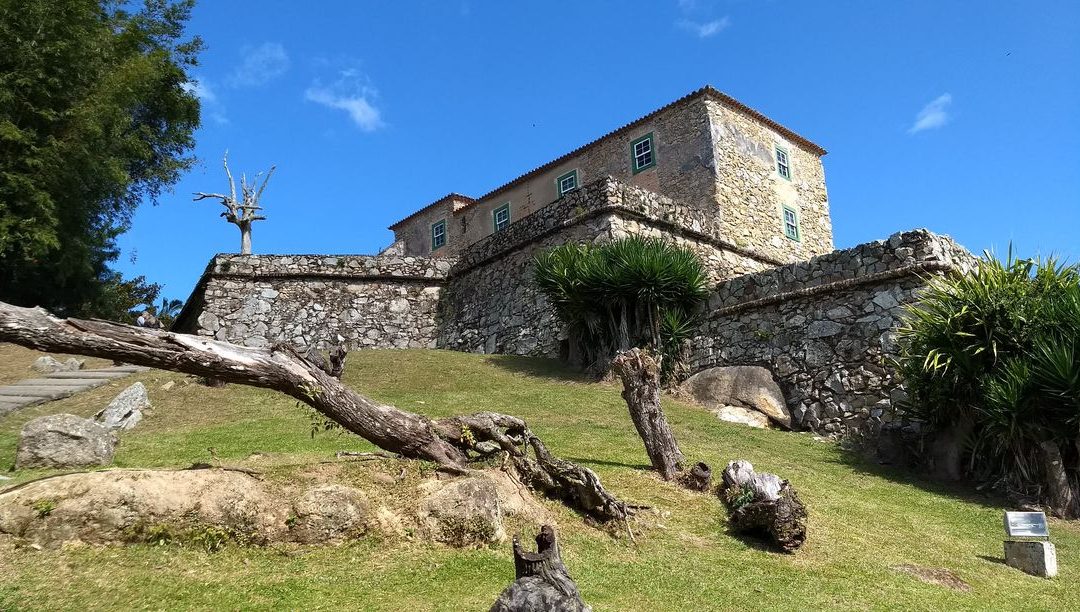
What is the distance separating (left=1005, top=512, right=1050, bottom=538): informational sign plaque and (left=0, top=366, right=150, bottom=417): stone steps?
542 inches

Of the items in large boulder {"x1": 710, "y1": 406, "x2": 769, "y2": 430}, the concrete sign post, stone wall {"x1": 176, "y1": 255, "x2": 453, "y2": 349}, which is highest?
stone wall {"x1": 176, "y1": 255, "x2": 453, "y2": 349}

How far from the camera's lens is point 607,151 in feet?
82.9

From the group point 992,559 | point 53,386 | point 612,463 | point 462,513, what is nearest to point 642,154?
point 612,463

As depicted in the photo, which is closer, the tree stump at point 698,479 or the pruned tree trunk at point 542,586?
the pruned tree trunk at point 542,586

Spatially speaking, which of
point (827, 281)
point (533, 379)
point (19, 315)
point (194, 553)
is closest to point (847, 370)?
point (827, 281)

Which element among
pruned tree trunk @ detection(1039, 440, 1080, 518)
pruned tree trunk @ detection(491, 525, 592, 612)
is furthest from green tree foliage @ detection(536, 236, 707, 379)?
pruned tree trunk @ detection(491, 525, 592, 612)

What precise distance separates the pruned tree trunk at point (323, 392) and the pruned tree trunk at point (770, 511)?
1161 mm

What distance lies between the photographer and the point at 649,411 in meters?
8.31

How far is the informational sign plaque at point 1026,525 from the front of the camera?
6816 mm

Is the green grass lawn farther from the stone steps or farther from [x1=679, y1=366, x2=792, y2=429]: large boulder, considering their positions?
[x1=679, y1=366, x2=792, y2=429]: large boulder

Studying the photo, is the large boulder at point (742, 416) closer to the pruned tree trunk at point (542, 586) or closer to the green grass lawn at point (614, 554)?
the green grass lawn at point (614, 554)

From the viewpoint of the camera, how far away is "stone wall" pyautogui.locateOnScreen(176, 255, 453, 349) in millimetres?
20188

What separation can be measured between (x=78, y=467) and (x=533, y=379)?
9052 mm

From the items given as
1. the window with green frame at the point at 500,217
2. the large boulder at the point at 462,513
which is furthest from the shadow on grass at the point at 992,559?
the window with green frame at the point at 500,217
